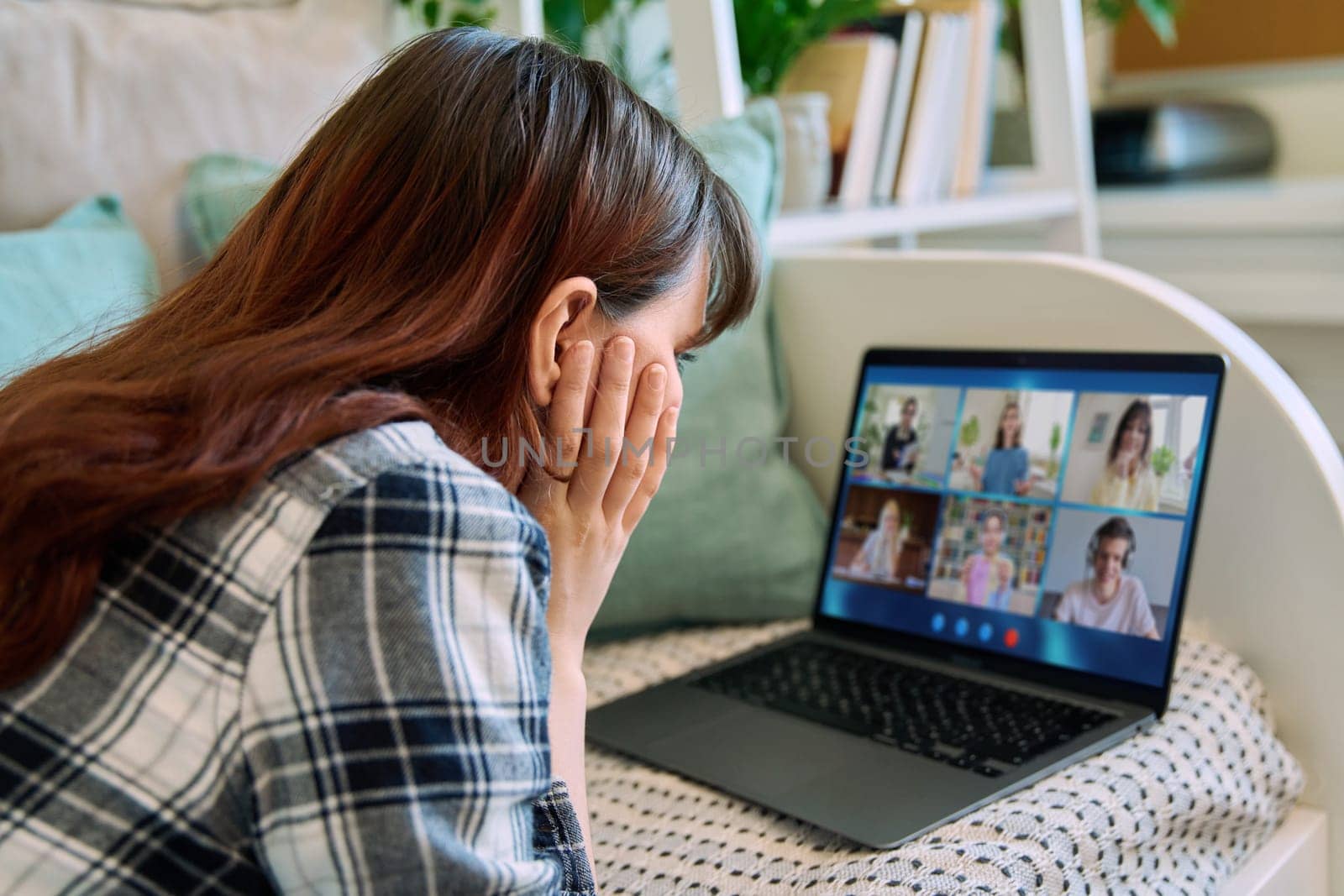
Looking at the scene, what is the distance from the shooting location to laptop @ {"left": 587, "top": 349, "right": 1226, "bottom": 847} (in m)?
0.76

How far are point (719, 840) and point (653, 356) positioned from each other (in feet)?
0.93

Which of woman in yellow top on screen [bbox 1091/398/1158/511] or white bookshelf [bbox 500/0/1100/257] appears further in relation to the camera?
white bookshelf [bbox 500/0/1100/257]

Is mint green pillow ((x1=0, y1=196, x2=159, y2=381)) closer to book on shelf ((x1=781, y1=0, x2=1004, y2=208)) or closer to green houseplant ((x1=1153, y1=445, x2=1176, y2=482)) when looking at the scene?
green houseplant ((x1=1153, y1=445, x2=1176, y2=482))

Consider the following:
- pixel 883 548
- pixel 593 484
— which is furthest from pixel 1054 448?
pixel 593 484

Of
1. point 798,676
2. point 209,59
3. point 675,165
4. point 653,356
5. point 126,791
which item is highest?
point 209,59

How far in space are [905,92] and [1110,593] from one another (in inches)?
32.2

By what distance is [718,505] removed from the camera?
3.44ft

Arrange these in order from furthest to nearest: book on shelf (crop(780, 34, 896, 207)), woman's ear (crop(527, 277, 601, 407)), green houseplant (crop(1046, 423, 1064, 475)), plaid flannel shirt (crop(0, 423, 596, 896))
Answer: book on shelf (crop(780, 34, 896, 207)) < green houseplant (crop(1046, 423, 1064, 475)) < woman's ear (crop(527, 277, 601, 407)) < plaid flannel shirt (crop(0, 423, 596, 896))

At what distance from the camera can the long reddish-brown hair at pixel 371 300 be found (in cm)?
46

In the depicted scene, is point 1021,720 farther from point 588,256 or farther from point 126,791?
point 126,791

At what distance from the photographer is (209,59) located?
1.10 metres

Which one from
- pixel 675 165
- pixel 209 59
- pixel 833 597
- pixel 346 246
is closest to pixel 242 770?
pixel 346 246

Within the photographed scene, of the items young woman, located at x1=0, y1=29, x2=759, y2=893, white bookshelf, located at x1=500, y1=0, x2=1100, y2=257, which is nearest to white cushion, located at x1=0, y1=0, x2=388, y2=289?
white bookshelf, located at x1=500, y1=0, x2=1100, y2=257

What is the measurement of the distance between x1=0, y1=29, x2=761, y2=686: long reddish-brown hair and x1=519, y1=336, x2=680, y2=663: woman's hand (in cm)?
4
